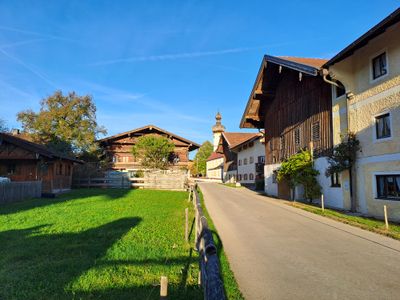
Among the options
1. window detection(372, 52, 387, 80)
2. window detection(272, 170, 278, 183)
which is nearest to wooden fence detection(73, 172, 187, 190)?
window detection(272, 170, 278, 183)

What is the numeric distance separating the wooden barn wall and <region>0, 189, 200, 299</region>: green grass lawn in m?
11.7

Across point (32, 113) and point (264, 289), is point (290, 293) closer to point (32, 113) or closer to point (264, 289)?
point (264, 289)

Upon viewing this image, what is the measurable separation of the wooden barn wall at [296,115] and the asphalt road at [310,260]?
26.9 feet

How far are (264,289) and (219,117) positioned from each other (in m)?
84.9

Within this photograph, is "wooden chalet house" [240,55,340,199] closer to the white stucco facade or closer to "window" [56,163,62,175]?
the white stucco facade

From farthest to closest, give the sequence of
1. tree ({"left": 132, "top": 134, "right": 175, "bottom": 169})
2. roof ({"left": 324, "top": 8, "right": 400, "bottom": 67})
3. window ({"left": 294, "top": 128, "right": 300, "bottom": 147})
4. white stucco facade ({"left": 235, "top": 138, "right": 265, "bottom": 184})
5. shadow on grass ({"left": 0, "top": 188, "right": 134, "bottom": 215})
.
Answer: white stucco facade ({"left": 235, "top": 138, "right": 265, "bottom": 184}) → tree ({"left": 132, "top": 134, "right": 175, "bottom": 169}) → window ({"left": 294, "top": 128, "right": 300, "bottom": 147}) → shadow on grass ({"left": 0, "top": 188, "right": 134, "bottom": 215}) → roof ({"left": 324, "top": 8, "right": 400, "bottom": 67})

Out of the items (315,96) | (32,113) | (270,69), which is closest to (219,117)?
(32,113)

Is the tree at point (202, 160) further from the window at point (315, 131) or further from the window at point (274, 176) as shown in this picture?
the window at point (315, 131)

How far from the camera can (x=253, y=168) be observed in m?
40.4

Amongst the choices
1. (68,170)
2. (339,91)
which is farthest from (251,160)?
(339,91)

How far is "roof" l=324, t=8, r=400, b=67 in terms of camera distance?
40.8ft

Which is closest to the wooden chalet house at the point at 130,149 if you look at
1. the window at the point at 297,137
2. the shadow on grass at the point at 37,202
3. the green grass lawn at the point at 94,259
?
the shadow on grass at the point at 37,202

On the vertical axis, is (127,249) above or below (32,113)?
below

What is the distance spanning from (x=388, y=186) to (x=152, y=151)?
27407 millimetres
